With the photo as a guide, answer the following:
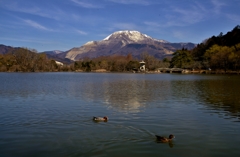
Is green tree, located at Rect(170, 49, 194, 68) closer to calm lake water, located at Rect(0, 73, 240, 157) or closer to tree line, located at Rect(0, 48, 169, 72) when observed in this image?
tree line, located at Rect(0, 48, 169, 72)

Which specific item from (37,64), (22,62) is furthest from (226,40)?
(22,62)

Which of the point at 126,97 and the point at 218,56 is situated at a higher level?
the point at 218,56

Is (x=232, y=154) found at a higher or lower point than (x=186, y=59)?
lower

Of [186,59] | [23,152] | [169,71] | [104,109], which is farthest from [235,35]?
[23,152]

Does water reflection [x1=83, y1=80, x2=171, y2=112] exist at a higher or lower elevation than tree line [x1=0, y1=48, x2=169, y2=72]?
lower

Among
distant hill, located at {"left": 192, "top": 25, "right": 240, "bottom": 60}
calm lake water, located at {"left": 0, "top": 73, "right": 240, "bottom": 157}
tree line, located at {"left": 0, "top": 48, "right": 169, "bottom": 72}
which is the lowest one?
calm lake water, located at {"left": 0, "top": 73, "right": 240, "bottom": 157}

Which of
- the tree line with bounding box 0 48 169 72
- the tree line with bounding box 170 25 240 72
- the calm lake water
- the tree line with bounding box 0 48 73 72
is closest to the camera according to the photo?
the calm lake water

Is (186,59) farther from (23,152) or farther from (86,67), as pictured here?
(23,152)

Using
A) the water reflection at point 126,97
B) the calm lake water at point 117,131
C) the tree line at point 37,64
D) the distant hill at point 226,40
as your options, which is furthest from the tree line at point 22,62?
the calm lake water at point 117,131

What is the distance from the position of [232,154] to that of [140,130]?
3.79 meters

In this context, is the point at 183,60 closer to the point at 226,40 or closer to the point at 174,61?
the point at 174,61

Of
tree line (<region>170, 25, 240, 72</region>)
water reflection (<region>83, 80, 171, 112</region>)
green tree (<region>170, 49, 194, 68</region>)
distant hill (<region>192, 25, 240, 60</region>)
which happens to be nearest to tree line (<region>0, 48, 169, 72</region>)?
green tree (<region>170, 49, 194, 68</region>)

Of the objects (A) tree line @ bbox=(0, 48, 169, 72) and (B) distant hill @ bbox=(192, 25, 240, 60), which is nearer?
(B) distant hill @ bbox=(192, 25, 240, 60)

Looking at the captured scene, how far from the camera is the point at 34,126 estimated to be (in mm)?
11453
